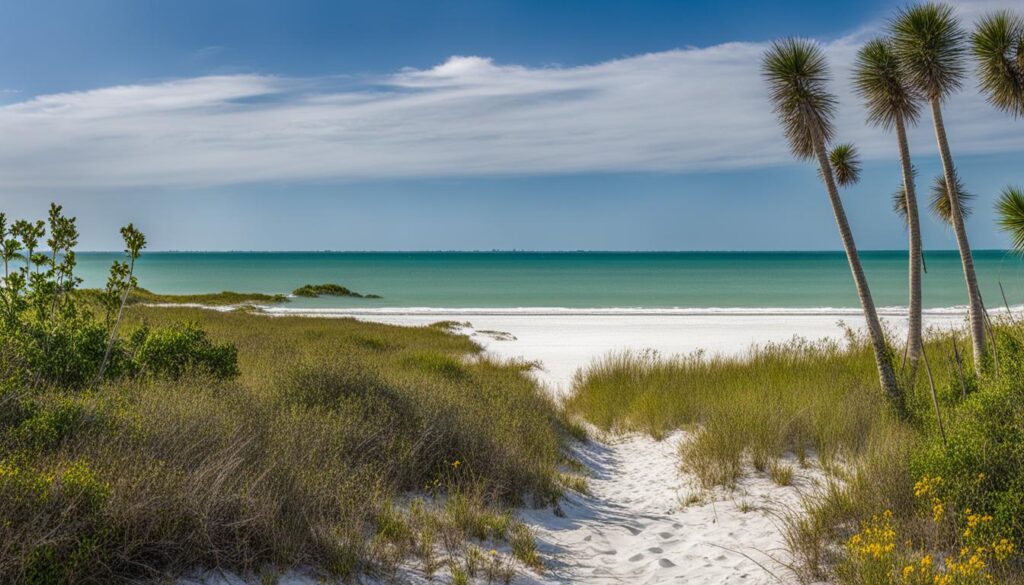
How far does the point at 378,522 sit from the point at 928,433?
621 centimetres

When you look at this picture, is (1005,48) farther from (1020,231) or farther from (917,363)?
(917,363)

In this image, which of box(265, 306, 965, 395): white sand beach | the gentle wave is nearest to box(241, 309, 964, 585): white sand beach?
box(265, 306, 965, 395): white sand beach

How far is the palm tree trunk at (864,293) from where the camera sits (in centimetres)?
1108

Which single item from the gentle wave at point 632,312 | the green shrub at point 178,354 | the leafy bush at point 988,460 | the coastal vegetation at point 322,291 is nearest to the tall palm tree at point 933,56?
the leafy bush at point 988,460

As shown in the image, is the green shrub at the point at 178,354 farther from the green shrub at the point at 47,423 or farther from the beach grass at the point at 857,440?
the beach grass at the point at 857,440

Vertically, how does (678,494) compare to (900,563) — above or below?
below

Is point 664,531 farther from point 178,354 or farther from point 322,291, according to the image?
point 322,291

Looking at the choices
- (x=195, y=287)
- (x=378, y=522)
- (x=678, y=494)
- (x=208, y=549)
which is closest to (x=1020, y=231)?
(x=678, y=494)

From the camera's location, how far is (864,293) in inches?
466

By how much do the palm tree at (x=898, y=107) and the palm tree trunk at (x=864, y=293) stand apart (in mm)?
758

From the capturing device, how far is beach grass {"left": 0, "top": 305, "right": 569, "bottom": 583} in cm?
445

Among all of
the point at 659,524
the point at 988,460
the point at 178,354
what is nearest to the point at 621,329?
the point at 178,354

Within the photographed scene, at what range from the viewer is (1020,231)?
36.8 ft

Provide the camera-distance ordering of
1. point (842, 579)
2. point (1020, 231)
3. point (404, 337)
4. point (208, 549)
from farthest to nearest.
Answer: point (404, 337), point (1020, 231), point (842, 579), point (208, 549)
